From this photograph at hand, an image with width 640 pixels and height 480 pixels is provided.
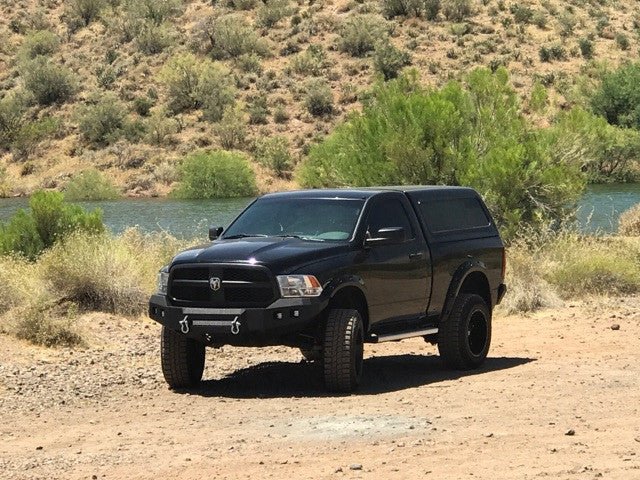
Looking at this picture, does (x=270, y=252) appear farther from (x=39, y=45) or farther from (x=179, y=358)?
(x=39, y=45)

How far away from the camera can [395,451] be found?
28.6ft

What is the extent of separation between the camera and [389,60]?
2665 inches

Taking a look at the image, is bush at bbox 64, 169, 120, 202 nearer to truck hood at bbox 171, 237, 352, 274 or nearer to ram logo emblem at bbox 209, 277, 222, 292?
truck hood at bbox 171, 237, 352, 274

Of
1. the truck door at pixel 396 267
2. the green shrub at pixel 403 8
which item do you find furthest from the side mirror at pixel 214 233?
the green shrub at pixel 403 8

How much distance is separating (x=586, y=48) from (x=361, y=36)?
12865 mm

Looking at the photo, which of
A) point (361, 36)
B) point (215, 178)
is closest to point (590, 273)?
point (215, 178)

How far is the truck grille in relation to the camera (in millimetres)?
11195

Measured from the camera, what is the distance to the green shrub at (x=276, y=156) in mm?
59688

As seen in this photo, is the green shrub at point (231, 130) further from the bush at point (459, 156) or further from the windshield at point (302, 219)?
the windshield at point (302, 219)

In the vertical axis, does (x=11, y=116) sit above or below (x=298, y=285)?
above

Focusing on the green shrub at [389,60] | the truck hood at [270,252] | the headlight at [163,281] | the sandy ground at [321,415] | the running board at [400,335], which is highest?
the green shrub at [389,60]

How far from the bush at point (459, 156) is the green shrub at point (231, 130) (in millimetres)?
35680

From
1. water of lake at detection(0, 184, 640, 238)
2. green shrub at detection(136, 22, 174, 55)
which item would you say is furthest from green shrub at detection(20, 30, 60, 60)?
water of lake at detection(0, 184, 640, 238)

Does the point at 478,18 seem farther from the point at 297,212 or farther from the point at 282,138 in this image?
the point at 297,212
